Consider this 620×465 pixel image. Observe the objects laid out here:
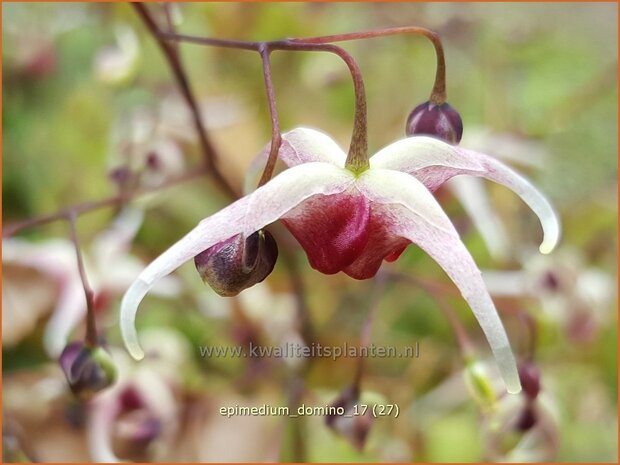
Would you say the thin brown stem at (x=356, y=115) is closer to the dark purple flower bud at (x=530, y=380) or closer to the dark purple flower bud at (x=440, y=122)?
the dark purple flower bud at (x=440, y=122)

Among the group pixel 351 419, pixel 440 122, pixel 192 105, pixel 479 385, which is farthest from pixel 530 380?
pixel 192 105

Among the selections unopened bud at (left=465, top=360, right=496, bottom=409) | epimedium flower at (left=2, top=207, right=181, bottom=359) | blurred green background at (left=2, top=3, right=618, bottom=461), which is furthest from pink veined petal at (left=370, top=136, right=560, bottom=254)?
epimedium flower at (left=2, top=207, right=181, bottom=359)

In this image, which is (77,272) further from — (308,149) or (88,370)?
(308,149)

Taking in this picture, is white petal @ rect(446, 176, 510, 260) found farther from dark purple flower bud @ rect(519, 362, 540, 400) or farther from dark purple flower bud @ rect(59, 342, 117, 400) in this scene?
dark purple flower bud @ rect(59, 342, 117, 400)

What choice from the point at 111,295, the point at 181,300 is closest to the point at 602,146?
the point at 181,300

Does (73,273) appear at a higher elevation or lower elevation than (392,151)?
lower

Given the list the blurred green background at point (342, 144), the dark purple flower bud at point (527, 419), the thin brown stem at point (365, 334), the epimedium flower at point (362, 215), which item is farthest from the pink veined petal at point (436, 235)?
the blurred green background at point (342, 144)

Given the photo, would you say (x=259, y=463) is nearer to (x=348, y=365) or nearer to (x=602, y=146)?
(x=348, y=365)

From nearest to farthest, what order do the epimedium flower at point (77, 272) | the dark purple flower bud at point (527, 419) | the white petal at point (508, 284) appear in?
the dark purple flower bud at point (527, 419) → the epimedium flower at point (77, 272) → the white petal at point (508, 284)
